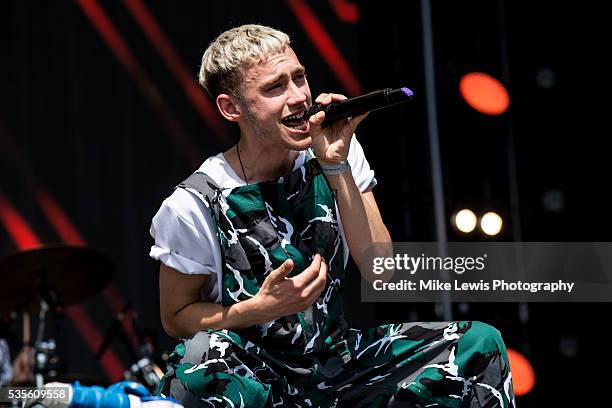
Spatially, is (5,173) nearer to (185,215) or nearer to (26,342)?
(26,342)

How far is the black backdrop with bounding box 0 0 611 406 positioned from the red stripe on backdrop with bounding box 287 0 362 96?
23 millimetres

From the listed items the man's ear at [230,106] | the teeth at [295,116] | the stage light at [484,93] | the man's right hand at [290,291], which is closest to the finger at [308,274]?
the man's right hand at [290,291]

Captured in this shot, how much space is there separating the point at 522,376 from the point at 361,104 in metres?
1.38

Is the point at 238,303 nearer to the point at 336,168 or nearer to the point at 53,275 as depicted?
the point at 336,168

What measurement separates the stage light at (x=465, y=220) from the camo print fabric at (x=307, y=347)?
100 centimetres

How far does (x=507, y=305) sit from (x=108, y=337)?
1.80 meters

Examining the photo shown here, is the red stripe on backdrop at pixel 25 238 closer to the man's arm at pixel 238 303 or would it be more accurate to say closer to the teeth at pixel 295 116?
the man's arm at pixel 238 303

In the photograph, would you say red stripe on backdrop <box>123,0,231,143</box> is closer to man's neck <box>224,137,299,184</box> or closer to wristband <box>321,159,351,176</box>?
man's neck <box>224,137,299,184</box>

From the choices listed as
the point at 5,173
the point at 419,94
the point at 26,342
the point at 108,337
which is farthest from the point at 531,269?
the point at 5,173

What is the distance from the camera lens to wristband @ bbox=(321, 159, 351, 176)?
7.51 feet

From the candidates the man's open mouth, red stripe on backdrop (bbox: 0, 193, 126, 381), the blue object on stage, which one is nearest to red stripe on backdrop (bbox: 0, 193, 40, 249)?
red stripe on backdrop (bbox: 0, 193, 126, 381)

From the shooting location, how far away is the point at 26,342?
4.56 metres

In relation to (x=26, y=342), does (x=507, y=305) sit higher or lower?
higher

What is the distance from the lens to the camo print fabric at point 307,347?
206 centimetres
